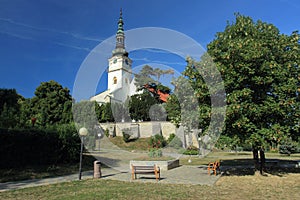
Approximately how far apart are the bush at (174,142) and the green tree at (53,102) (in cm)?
1382

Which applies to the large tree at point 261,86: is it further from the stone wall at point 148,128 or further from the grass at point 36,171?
the stone wall at point 148,128

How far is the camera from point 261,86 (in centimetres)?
913

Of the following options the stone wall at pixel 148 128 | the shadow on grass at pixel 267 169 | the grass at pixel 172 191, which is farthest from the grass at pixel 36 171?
the stone wall at pixel 148 128

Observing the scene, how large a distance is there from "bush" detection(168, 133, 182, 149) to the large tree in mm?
21614

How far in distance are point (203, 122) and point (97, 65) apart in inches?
393

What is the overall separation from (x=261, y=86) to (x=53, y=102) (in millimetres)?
25750

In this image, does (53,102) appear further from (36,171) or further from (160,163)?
(160,163)

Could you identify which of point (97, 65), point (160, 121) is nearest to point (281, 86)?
point (97, 65)

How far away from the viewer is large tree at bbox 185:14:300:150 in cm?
826

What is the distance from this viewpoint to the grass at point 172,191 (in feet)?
20.3

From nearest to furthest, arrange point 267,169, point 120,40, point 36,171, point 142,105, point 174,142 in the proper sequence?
point 36,171
point 267,169
point 174,142
point 142,105
point 120,40

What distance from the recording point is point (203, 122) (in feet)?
30.5

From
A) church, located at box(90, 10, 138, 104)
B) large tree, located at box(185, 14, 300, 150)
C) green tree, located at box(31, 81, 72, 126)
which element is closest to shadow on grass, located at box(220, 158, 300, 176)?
large tree, located at box(185, 14, 300, 150)

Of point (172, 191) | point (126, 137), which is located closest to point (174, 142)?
point (126, 137)
